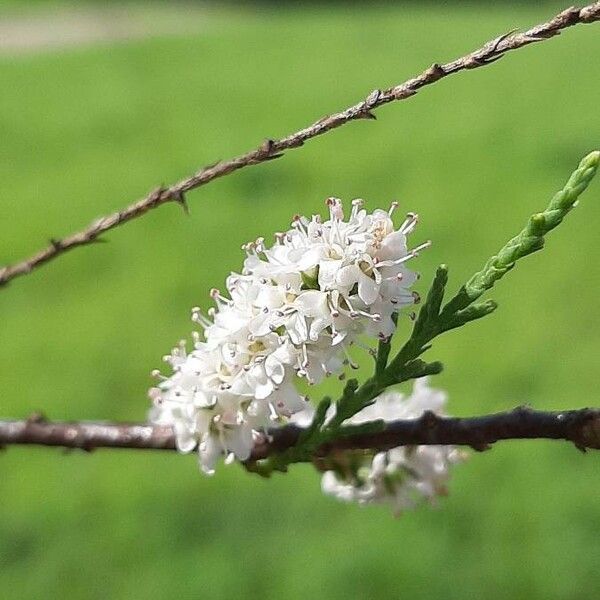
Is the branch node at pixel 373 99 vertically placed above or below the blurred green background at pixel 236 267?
above

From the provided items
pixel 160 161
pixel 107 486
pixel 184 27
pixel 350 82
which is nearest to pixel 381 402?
pixel 107 486

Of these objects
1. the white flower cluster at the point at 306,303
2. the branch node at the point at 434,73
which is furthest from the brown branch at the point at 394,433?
the branch node at the point at 434,73

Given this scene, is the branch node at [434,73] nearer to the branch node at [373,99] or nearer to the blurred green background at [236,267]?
the branch node at [373,99]

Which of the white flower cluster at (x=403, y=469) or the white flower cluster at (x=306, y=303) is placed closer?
the white flower cluster at (x=306, y=303)

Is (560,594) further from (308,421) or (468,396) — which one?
(308,421)

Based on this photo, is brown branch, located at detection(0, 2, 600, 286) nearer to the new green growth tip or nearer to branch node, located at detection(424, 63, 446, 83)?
branch node, located at detection(424, 63, 446, 83)

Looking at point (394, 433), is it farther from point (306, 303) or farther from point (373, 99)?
point (373, 99)

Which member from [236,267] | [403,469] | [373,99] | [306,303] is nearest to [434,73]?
[373,99]
